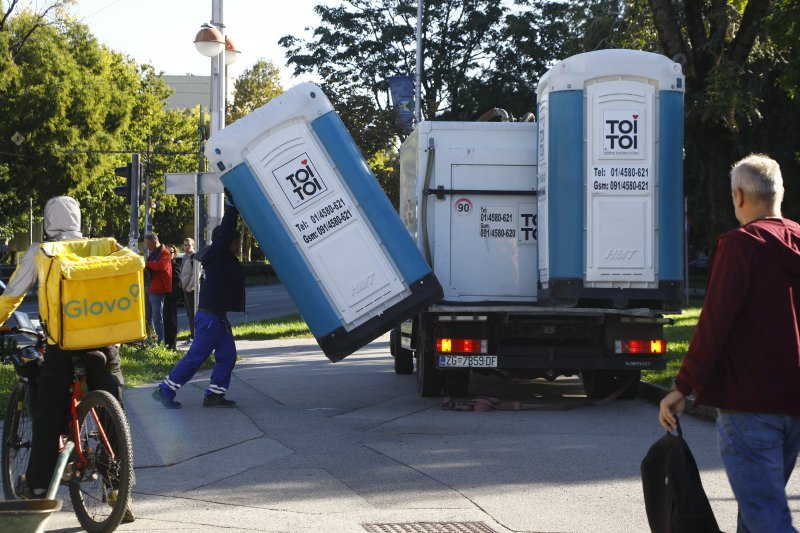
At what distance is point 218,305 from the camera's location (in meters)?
11.1

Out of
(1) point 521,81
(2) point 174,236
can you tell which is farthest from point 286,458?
(2) point 174,236

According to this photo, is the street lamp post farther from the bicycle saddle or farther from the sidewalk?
the bicycle saddle

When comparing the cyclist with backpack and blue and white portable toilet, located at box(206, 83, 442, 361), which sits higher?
blue and white portable toilet, located at box(206, 83, 442, 361)

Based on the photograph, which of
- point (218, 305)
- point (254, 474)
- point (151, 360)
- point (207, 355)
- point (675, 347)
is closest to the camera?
point (254, 474)

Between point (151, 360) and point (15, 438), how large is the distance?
9.06 m

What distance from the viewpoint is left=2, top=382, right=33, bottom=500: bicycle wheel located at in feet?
21.5

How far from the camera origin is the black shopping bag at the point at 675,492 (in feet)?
14.4

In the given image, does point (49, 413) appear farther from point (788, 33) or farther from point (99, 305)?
point (788, 33)

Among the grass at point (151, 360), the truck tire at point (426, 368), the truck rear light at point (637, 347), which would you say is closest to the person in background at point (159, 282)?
the grass at point (151, 360)

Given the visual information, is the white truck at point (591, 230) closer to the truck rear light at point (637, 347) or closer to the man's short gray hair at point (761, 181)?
the truck rear light at point (637, 347)

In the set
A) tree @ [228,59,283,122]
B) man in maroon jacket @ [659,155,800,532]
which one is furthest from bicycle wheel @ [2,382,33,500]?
tree @ [228,59,283,122]

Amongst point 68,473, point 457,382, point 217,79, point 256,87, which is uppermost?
point 256,87

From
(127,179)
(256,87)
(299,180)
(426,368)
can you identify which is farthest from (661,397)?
(256,87)

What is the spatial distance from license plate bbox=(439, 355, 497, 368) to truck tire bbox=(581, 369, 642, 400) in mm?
1477
